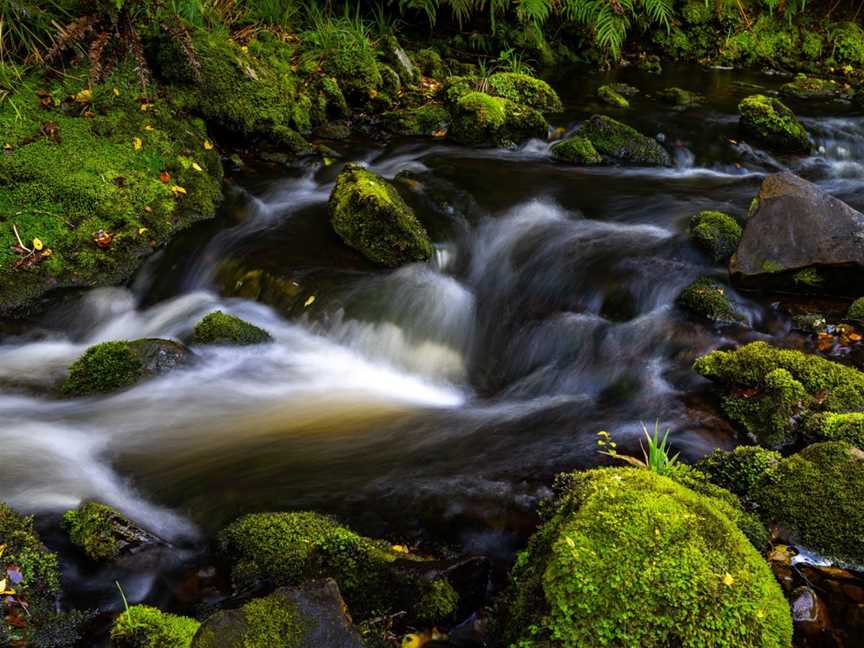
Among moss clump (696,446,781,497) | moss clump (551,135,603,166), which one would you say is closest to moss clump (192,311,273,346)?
moss clump (696,446,781,497)

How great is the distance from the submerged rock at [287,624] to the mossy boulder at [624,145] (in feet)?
22.6

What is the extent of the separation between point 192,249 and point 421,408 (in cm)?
270

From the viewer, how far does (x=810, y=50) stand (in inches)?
534

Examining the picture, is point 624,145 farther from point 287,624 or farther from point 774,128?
point 287,624

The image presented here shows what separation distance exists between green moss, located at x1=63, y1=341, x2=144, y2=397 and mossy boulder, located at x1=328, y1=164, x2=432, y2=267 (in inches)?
80.7

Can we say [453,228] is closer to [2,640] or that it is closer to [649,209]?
[649,209]

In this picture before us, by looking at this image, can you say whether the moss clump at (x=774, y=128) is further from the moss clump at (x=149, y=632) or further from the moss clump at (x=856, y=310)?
the moss clump at (x=149, y=632)

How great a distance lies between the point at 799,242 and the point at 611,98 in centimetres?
A: 574

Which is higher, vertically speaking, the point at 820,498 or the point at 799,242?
the point at 799,242

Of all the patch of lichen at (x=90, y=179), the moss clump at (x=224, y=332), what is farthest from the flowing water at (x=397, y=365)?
the patch of lichen at (x=90, y=179)

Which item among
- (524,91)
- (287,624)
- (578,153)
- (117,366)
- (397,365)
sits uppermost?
(524,91)

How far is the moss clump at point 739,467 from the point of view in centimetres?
317

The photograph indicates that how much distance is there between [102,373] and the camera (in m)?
4.15

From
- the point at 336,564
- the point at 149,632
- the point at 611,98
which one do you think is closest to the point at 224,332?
the point at 336,564
